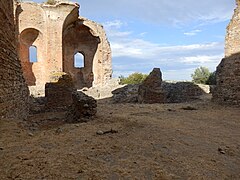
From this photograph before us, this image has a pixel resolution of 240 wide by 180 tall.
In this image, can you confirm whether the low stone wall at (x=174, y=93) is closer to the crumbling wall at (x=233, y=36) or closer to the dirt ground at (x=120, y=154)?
the crumbling wall at (x=233, y=36)

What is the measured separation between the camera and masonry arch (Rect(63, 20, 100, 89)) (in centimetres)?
2709

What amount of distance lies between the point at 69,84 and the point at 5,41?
5212 millimetres

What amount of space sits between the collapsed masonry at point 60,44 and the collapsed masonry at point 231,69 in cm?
1335

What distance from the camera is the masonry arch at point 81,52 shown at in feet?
88.9

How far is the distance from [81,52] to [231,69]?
65.0ft

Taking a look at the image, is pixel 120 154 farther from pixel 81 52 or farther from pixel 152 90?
pixel 81 52

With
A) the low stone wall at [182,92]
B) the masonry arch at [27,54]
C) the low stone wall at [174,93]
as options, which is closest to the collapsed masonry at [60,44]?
the masonry arch at [27,54]

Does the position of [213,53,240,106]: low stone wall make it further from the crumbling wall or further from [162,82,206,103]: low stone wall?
[162,82,206,103]: low stone wall

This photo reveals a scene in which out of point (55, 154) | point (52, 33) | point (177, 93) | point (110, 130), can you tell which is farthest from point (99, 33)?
Answer: point (55, 154)

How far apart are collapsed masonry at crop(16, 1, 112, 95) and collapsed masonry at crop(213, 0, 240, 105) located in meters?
13.3

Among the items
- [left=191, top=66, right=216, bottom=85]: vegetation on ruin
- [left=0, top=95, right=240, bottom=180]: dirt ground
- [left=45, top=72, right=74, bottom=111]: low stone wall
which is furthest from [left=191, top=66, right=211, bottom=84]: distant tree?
[left=0, top=95, right=240, bottom=180]: dirt ground

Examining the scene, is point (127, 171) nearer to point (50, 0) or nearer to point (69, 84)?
point (69, 84)

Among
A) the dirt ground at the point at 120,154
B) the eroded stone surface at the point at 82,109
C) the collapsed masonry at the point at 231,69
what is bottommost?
the dirt ground at the point at 120,154

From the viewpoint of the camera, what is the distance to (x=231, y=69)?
11.2m
